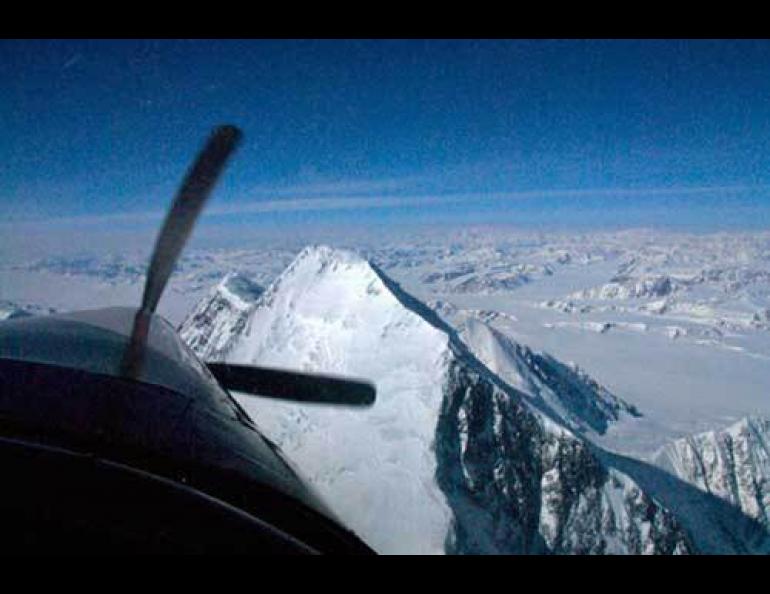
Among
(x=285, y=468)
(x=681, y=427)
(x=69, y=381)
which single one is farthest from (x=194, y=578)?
(x=681, y=427)

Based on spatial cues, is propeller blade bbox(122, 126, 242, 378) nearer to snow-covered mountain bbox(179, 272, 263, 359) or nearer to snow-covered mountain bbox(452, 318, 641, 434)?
snow-covered mountain bbox(179, 272, 263, 359)

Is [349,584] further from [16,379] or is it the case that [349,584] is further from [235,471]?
[16,379]

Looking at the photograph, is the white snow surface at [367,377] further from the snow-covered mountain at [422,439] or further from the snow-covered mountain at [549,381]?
the snow-covered mountain at [549,381]

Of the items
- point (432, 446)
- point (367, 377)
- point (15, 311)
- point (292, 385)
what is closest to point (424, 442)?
point (432, 446)

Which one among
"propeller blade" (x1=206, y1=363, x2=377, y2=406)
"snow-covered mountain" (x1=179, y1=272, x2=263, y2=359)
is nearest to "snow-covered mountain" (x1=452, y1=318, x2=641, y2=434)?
"snow-covered mountain" (x1=179, y1=272, x2=263, y2=359)

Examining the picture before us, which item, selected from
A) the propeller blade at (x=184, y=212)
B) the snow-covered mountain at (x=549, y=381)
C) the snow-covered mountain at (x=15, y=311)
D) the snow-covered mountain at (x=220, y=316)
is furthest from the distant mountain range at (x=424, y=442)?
the propeller blade at (x=184, y=212)
